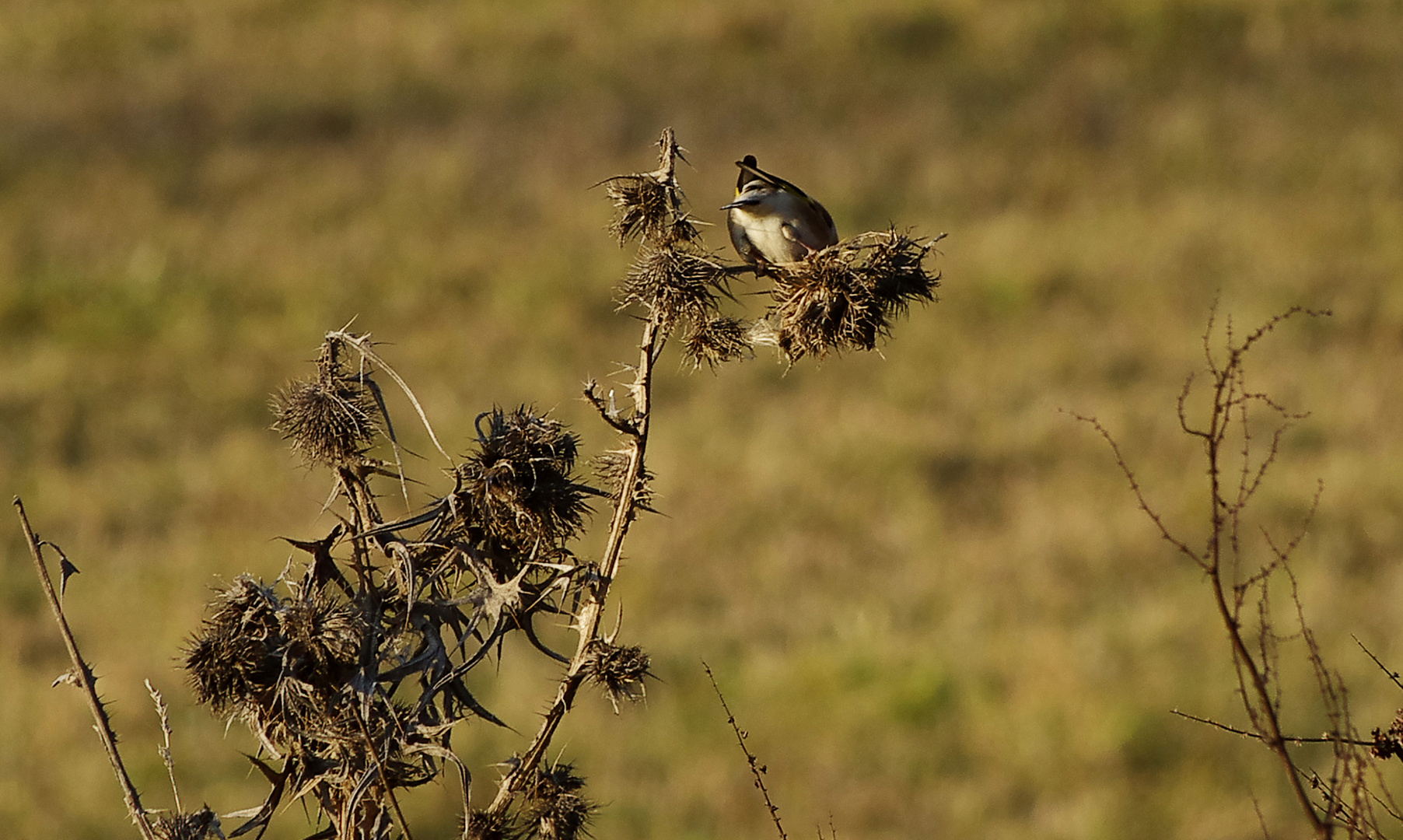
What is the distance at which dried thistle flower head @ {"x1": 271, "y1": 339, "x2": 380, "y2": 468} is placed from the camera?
264 cm

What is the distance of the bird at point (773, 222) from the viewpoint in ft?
11.0

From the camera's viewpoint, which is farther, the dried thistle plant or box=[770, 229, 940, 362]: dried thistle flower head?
box=[770, 229, 940, 362]: dried thistle flower head

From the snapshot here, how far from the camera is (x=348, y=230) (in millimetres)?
25641

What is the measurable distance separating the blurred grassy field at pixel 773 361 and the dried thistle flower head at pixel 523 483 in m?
6.70

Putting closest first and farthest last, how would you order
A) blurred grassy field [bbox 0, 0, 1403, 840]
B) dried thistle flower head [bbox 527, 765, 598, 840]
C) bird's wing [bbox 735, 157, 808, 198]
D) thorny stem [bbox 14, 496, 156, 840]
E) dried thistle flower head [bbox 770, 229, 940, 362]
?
thorny stem [bbox 14, 496, 156, 840] → dried thistle flower head [bbox 527, 765, 598, 840] → dried thistle flower head [bbox 770, 229, 940, 362] → bird's wing [bbox 735, 157, 808, 198] → blurred grassy field [bbox 0, 0, 1403, 840]

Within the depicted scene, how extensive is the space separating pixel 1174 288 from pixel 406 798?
15269 millimetres

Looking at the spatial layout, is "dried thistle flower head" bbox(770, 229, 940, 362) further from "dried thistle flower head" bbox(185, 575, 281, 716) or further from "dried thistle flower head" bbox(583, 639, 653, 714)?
"dried thistle flower head" bbox(185, 575, 281, 716)

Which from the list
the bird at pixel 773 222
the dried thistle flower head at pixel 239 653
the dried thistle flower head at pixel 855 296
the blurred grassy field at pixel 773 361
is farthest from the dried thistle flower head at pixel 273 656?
the blurred grassy field at pixel 773 361

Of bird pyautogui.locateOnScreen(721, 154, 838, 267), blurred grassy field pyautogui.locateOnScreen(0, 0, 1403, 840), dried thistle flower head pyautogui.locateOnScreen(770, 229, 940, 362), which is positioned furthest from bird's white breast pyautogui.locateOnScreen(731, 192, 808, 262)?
blurred grassy field pyautogui.locateOnScreen(0, 0, 1403, 840)

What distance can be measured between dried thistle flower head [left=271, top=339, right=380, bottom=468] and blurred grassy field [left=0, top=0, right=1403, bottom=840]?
6.63 metres

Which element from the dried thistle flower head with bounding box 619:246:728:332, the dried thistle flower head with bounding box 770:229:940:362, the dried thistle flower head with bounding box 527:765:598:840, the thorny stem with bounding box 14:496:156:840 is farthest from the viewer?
the dried thistle flower head with bounding box 770:229:940:362

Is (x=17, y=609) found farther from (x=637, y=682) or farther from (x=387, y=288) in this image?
(x=637, y=682)

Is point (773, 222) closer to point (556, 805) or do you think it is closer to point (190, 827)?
point (556, 805)

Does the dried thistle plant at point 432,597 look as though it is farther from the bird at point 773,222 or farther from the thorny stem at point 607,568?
the bird at point 773,222
